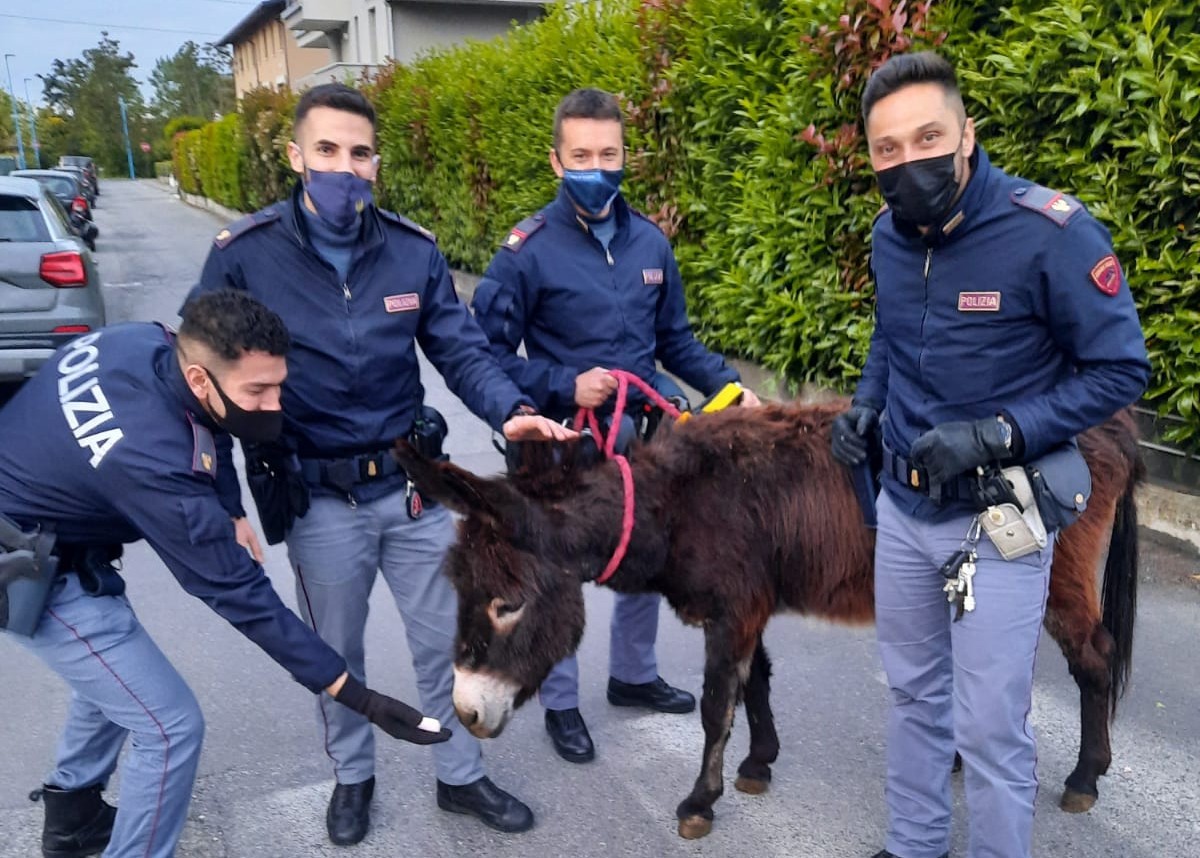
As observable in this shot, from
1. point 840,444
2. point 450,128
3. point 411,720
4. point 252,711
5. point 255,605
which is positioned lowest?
point 252,711

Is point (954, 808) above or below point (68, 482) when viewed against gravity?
below

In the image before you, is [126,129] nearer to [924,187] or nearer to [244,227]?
[244,227]

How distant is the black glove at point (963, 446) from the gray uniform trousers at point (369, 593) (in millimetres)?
1506

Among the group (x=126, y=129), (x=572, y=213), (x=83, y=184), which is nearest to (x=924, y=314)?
(x=572, y=213)

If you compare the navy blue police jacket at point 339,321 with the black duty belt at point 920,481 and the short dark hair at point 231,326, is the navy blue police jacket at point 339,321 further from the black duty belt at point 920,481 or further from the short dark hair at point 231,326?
the black duty belt at point 920,481

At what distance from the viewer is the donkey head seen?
2551mm

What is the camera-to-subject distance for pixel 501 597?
2562mm

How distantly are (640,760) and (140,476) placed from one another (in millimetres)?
2144

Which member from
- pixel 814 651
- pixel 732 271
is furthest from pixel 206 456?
pixel 732 271

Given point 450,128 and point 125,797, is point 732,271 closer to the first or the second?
point 125,797

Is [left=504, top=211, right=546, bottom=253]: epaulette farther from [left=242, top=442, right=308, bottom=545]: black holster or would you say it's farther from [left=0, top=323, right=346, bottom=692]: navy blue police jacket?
[left=0, top=323, right=346, bottom=692]: navy blue police jacket

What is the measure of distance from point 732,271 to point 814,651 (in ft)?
12.2

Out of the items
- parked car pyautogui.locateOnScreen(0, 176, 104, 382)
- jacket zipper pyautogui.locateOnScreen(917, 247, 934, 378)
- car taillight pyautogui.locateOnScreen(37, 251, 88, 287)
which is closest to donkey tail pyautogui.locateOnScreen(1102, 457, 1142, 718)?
jacket zipper pyautogui.locateOnScreen(917, 247, 934, 378)

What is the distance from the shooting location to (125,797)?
253cm
